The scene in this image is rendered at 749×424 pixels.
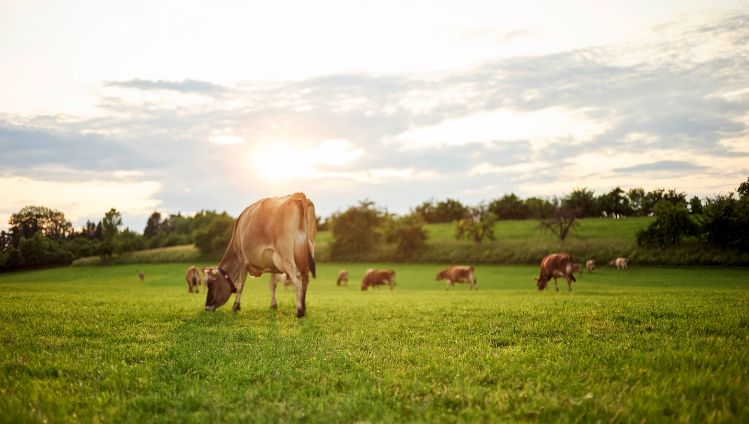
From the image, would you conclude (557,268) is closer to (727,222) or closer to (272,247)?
(272,247)

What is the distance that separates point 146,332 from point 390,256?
7325cm

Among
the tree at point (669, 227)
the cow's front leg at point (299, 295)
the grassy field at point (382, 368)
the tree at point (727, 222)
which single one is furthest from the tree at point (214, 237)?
the grassy field at point (382, 368)

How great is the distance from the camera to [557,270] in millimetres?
32344

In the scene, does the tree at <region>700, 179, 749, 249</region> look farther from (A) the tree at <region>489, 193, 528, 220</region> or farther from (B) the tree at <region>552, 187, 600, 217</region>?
(A) the tree at <region>489, 193, 528, 220</region>

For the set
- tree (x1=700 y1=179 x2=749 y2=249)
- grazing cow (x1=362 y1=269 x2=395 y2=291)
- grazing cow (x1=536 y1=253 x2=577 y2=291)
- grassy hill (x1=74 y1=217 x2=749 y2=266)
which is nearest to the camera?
grazing cow (x1=536 y1=253 x2=577 y2=291)

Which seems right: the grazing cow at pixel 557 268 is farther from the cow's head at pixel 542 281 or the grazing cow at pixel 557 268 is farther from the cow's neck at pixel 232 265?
the cow's neck at pixel 232 265

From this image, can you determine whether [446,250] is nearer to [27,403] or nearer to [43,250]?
[43,250]

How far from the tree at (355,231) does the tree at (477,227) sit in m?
15.2

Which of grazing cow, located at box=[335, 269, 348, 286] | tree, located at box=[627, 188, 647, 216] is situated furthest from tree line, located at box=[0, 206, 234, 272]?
tree, located at box=[627, 188, 647, 216]

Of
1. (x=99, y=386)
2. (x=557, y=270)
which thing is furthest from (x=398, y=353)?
(x=557, y=270)

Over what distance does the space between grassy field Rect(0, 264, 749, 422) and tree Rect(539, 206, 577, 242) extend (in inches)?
2567

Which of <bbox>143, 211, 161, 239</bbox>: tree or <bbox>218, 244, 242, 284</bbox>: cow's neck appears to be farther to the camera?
<bbox>143, 211, 161, 239</bbox>: tree

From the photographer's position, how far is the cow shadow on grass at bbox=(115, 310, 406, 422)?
174 inches

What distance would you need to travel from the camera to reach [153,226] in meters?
141
